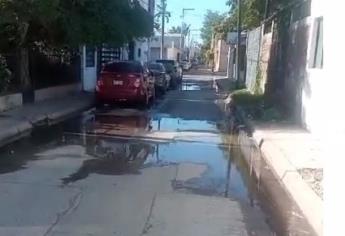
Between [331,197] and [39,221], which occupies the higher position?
[331,197]

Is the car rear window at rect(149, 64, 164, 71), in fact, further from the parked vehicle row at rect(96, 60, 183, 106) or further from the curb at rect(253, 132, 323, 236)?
the curb at rect(253, 132, 323, 236)

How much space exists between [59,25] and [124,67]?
4.33m

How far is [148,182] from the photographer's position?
8703 millimetres

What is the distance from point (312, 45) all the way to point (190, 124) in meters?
4.53

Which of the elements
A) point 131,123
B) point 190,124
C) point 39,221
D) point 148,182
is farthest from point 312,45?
point 39,221

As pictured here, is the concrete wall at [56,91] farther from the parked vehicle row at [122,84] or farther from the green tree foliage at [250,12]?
the green tree foliage at [250,12]

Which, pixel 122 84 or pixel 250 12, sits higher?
pixel 250 12

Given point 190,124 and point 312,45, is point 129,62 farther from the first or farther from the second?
point 312,45

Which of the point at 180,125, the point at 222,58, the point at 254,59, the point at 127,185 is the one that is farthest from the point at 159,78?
the point at 222,58

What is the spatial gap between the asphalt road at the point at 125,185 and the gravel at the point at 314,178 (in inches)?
33.6

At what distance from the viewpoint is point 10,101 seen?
17484 mm

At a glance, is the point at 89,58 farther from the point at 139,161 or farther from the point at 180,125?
the point at 139,161

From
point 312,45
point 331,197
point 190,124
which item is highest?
point 312,45

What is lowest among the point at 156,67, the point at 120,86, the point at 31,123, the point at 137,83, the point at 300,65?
the point at 31,123
